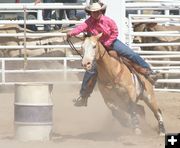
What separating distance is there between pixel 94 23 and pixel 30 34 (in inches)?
229

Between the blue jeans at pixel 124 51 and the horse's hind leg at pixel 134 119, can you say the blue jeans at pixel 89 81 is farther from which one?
the horse's hind leg at pixel 134 119

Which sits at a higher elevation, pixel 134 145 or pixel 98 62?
pixel 98 62

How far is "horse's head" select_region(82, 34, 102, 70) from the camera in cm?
622

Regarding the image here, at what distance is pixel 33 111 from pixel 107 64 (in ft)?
3.20

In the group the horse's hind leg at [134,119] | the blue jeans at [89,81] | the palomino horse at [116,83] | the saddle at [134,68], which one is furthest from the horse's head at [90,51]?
the horse's hind leg at [134,119]

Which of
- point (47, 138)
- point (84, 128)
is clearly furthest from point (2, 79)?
point (47, 138)

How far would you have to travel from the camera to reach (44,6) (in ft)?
40.2

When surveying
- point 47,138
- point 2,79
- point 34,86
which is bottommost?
point 2,79

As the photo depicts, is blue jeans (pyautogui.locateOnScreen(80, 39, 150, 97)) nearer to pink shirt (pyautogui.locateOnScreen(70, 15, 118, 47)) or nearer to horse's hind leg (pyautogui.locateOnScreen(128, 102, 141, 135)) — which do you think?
pink shirt (pyautogui.locateOnScreen(70, 15, 118, 47))

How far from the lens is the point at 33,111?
6.68m

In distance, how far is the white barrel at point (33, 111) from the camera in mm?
6648

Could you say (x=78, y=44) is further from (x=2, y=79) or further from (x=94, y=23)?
(x=94, y=23)

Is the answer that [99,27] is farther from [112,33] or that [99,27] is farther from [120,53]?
[120,53]

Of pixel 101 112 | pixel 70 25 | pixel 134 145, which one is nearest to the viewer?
pixel 134 145
